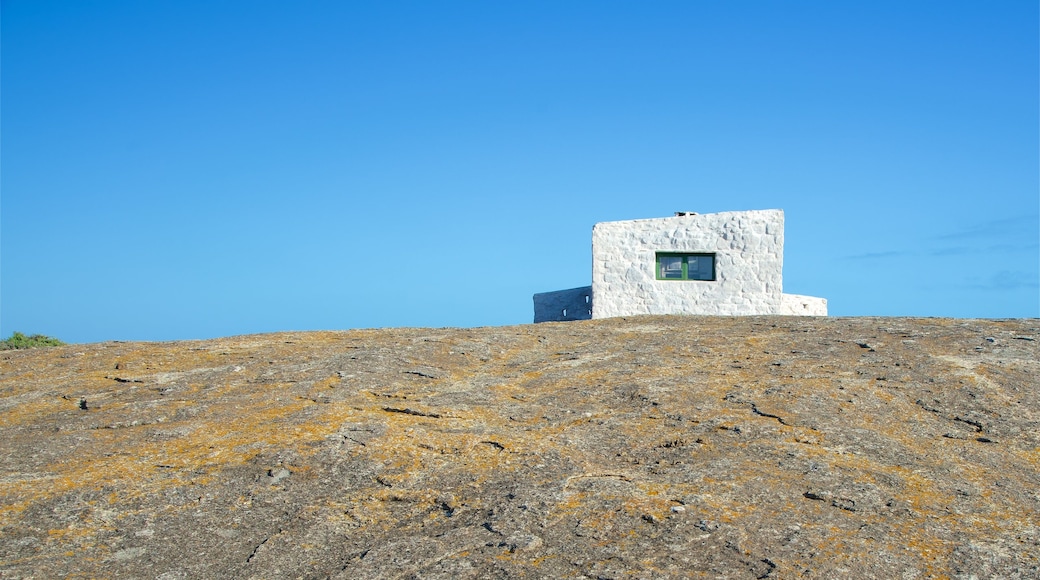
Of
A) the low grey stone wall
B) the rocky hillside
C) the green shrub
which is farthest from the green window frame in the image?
the green shrub

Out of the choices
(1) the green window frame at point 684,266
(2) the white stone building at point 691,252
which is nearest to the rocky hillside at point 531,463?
(2) the white stone building at point 691,252

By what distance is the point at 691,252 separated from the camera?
22.3 m

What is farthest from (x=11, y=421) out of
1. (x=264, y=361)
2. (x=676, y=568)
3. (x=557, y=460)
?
Result: (x=676, y=568)

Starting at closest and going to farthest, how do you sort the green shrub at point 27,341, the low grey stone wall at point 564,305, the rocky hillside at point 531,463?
the rocky hillside at point 531,463, the green shrub at point 27,341, the low grey stone wall at point 564,305

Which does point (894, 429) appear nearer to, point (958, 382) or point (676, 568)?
point (958, 382)

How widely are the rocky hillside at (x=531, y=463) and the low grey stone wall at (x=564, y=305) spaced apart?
12.4 meters

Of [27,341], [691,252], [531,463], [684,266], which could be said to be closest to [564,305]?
[684,266]

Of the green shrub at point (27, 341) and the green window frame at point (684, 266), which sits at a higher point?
the green window frame at point (684, 266)

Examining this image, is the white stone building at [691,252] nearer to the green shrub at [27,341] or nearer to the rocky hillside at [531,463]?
the rocky hillside at [531,463]

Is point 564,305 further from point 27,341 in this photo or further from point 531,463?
point 531,463

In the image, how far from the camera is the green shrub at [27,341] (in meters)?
21.1

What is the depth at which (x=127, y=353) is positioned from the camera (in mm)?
11492

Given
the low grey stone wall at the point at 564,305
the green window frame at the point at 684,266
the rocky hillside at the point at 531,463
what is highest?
the green window frame at the point at 684,266

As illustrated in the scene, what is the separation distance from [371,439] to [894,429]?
482cm
